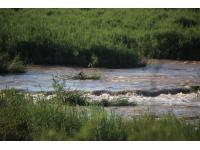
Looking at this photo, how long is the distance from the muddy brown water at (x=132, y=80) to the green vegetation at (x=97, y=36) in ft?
0.32

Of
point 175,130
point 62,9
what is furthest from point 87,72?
point 175,130

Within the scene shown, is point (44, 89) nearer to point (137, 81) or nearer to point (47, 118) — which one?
point (47, 118)

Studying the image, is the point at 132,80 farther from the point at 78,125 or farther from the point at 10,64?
the point at 10,64

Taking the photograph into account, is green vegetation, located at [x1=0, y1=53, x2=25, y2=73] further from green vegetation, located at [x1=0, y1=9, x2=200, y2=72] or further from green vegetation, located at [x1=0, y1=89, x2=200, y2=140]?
green vegetation, located at [x1=0, y1=89, x2=200, y2=140]

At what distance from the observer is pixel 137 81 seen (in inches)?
214

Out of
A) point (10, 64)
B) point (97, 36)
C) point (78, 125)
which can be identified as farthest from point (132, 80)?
point (10, 64)

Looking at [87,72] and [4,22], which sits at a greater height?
[4,22]

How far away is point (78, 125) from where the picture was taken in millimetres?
5023

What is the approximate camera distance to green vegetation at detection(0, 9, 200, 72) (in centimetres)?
555

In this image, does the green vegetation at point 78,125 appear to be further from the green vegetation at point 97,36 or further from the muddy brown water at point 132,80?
Answer: the green vegetation at point 97,36

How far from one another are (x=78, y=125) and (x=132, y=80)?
0.73 meters
